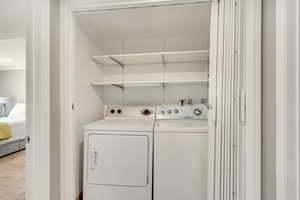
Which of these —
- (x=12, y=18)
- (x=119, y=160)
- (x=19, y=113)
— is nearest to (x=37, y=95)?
(x=119, y=160)

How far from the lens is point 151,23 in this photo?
2039 millimetres

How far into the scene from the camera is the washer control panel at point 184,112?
227 centimetres

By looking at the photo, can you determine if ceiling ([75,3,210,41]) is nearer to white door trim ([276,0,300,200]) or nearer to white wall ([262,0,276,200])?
white wall ([262,0,276,200])

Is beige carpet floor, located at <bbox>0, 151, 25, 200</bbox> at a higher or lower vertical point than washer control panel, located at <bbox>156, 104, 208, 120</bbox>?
lower

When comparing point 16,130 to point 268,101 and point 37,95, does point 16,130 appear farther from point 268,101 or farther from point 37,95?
point 268,101

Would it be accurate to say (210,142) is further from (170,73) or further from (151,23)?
(151,23)

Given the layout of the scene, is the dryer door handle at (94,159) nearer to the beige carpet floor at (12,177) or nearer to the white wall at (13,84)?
the beige carpet floor at (12,177)

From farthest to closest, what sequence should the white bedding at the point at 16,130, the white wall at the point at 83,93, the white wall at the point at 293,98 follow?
1. the white bedding at the point at 16,130
2. the white wall at the point at 83,93
3. the white wall at the point at 293,98

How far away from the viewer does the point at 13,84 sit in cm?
564

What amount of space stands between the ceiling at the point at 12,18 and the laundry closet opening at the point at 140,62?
65 cm

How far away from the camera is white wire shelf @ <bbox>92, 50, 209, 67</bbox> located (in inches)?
81.5

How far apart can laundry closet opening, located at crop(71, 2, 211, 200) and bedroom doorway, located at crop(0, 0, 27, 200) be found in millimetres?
747

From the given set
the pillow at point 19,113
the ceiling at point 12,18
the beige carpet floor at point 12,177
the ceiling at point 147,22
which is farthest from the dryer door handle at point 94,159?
the pillow at point 19,113

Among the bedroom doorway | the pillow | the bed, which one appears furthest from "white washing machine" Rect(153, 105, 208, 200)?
the pillow
